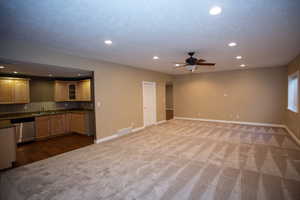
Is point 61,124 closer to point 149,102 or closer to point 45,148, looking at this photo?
point 45,148

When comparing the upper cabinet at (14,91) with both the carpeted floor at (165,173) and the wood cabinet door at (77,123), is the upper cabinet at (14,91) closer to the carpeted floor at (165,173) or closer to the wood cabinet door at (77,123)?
the wood cabinet door at (77,123)

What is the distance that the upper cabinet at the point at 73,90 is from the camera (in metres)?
5.94

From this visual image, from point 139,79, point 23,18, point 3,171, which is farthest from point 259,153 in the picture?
point 3,171

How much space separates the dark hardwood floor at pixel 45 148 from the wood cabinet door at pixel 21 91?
1601 millimetres

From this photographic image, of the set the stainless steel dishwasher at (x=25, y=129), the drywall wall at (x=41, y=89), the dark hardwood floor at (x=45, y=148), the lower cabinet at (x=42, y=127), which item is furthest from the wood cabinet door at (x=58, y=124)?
the drywall wall at (x=41, y=89)

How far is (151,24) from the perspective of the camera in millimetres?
2273

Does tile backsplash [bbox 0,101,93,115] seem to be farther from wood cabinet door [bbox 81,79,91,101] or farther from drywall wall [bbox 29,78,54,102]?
wood cabinet door [bbox 81,79,91,101]

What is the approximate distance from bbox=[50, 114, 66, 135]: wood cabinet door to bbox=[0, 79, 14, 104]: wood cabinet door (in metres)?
1.36

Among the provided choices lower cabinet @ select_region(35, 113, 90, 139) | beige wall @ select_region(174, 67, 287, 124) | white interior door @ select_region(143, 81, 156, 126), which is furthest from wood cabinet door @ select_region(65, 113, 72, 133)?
beige wall @ select_region(174, 67, 287, 124)

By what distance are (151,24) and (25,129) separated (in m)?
5.27

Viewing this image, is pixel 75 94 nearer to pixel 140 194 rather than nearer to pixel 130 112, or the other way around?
pixel 130 112

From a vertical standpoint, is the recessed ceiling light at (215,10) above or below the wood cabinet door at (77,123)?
above

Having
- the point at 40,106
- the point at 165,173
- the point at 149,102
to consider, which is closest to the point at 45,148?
the point at 40,106

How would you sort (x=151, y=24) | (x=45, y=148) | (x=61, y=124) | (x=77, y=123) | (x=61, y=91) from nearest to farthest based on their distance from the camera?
1. (x=151, y=24)
2. (x=45, y=148)
3. (x=61, y=124)
4. (x=77, y=123)
5. (x=61, y=91)
